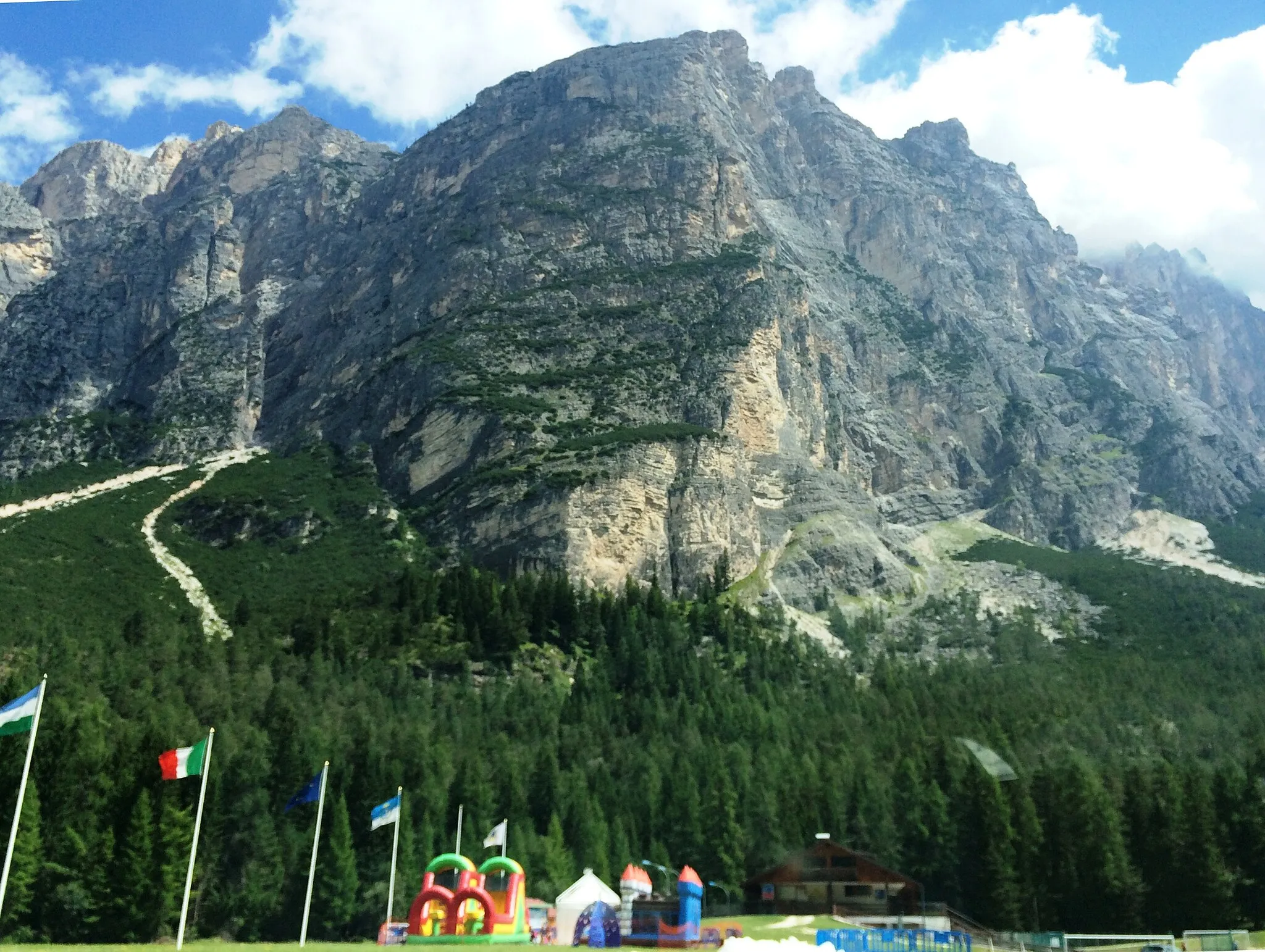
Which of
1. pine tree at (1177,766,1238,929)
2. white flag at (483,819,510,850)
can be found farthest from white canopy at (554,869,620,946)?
pine tree at (1177,766,1238,929)

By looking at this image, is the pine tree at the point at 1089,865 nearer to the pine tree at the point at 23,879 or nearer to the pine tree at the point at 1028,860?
the pine tree at the point at 1028,860

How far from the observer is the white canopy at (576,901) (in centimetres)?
6438

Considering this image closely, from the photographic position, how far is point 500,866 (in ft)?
197

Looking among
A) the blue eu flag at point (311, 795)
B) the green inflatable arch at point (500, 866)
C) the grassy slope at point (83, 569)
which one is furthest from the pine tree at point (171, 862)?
the grassy slope at point (83, 569)

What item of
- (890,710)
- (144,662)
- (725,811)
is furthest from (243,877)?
(890,710)

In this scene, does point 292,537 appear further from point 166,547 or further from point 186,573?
point 186,573

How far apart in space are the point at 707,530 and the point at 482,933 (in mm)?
117917

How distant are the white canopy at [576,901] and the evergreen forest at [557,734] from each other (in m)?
15.1

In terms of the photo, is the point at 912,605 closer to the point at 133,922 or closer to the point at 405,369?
the point at 405,369

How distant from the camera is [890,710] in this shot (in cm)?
12156

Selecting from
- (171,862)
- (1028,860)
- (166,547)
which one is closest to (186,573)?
(166,547)

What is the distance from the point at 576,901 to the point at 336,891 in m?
16.7

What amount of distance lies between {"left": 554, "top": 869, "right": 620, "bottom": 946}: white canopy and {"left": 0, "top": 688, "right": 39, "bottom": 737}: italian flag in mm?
30441

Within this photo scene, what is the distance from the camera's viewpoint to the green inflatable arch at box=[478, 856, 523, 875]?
59.6 meters
